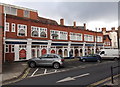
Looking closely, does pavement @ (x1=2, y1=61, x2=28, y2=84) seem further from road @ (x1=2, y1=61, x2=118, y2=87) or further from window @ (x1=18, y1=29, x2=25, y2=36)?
window @ (x1=18, y1=29, x2=25, y2=36)

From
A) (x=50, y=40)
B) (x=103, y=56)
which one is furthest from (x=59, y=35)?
(x=103, y=56)

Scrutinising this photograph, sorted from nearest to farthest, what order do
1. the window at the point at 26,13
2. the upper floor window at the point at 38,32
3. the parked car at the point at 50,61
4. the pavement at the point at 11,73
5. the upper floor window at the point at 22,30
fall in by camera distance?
the pavement at the point at 11,73 < the parked car at the point at 50,61 < the upper floor window at the point at 22,30 < the upper floor window at the point at 38,32 < the window at the point at 26,13

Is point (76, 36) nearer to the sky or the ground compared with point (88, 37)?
nearer to the ground

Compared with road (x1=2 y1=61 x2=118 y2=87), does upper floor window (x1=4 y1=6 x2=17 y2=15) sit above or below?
above

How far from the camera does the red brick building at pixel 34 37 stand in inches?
852

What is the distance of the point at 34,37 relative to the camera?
24828 mm

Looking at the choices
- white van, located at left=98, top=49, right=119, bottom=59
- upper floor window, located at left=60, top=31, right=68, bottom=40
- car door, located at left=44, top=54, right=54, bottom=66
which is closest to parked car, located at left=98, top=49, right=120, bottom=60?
white van, located at left=98, top=49, right=119, bottom=59

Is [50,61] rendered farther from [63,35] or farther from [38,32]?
[63,35]

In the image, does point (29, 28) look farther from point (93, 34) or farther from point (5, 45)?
point (93, 34)

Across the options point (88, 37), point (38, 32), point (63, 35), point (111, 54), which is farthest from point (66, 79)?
A: point (88, 37)

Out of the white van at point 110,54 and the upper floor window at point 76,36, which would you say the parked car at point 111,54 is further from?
the upper floor window at point 76,36

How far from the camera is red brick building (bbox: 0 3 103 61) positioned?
21641 millimetres

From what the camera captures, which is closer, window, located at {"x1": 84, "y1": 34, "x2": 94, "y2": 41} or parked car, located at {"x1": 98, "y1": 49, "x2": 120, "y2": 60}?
parked car, located at {"x1": 98, "y1": 49, "x2": 120, "y2": 60}

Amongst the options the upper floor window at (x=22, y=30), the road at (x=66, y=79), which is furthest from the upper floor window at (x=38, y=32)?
the road at (x=66, y=79)
